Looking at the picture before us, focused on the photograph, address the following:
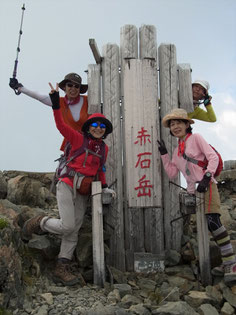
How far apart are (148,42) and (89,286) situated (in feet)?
14.2

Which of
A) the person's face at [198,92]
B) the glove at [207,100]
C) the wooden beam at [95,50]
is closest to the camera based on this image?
the wooden beam at [95,50]

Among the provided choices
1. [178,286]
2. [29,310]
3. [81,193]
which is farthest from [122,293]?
[81,193]

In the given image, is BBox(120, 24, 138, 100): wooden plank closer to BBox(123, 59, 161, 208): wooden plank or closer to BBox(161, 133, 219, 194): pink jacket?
BBox(123, 59, 161, 208): wooden plank

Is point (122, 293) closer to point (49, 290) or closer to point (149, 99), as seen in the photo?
point (49, 290)

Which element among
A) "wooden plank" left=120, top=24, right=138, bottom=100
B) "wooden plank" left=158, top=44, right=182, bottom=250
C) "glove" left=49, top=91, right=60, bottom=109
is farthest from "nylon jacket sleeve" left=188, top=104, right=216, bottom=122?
"glove" left=49, top=91, right=60, bottom=109

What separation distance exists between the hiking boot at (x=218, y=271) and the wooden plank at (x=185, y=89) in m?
2.74

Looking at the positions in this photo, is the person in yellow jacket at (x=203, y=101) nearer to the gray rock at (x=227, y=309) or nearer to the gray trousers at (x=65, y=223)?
the gray trousers at (x=65, y=223)

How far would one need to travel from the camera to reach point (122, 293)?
4.45m

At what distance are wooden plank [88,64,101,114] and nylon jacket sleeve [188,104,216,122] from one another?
1.79m

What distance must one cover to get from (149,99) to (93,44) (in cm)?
136

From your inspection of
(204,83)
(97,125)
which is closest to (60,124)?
(97,125)

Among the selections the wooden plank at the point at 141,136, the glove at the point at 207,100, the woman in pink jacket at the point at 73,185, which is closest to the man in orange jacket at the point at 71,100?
the woman in pink jacket at the point at 73,185

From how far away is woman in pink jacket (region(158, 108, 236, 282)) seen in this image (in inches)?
192

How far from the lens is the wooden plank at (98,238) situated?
4.78m
